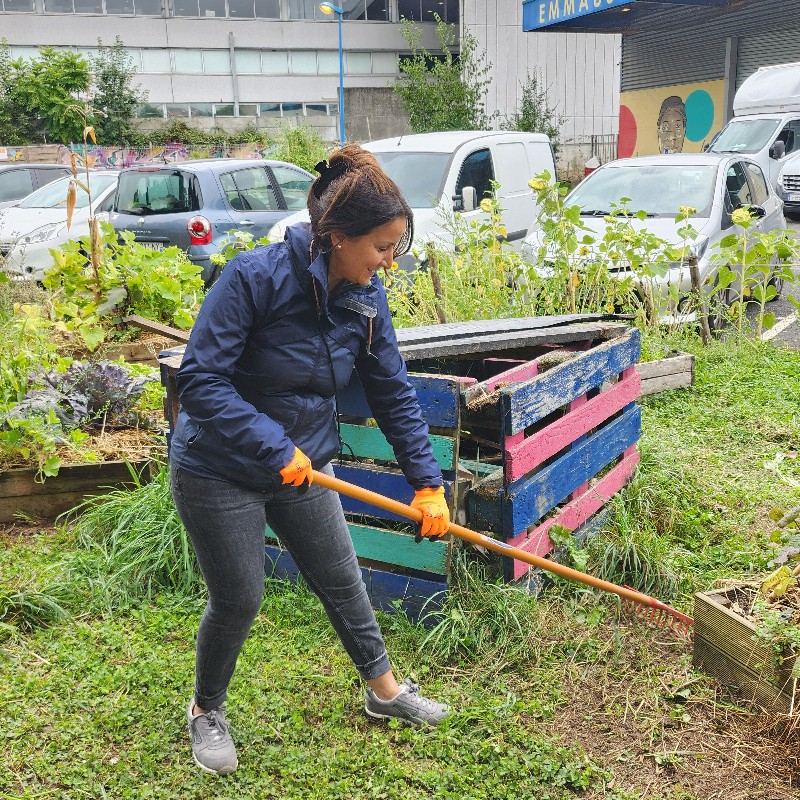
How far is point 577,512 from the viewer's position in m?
3.72

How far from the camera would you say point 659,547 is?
12.3ft

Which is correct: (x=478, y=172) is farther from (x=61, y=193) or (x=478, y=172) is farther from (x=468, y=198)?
(x=61, y=193)

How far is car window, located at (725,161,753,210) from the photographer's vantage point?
29.5 feet

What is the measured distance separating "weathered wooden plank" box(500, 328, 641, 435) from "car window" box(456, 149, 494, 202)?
602 centimetres

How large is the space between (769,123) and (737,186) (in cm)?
1116

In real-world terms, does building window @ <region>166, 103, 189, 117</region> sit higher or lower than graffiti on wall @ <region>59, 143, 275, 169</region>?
higher

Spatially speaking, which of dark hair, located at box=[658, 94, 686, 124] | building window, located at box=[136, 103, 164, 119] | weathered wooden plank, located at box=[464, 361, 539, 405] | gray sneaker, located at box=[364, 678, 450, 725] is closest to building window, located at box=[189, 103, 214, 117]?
building window, located at box=[136, 103, 164, 119]

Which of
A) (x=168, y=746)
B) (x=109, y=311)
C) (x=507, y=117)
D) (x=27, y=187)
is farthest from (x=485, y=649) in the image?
(x=507, y=117)

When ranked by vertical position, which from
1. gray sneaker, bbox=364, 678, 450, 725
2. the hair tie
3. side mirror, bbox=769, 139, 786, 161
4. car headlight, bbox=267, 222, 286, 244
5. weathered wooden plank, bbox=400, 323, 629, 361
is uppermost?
side mirror, bbox=769, 139, 786, 161

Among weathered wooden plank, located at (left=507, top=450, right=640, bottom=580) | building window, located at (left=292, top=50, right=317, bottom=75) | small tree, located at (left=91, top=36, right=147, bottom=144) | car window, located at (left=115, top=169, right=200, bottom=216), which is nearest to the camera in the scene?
weathered wooden plank, located at (left=507, top=450, right=640, bottom=580)

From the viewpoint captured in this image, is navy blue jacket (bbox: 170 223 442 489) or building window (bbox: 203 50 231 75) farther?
building window (bbox: 203 50 231 75)

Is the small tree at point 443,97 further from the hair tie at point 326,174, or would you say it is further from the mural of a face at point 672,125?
the hair tie at point 326,174

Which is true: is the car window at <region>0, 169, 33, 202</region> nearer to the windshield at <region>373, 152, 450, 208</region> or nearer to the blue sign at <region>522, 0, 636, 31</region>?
the windshield at <region>373, 152, 450, 208</region>

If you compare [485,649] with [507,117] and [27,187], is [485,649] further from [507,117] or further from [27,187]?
[507,117]
